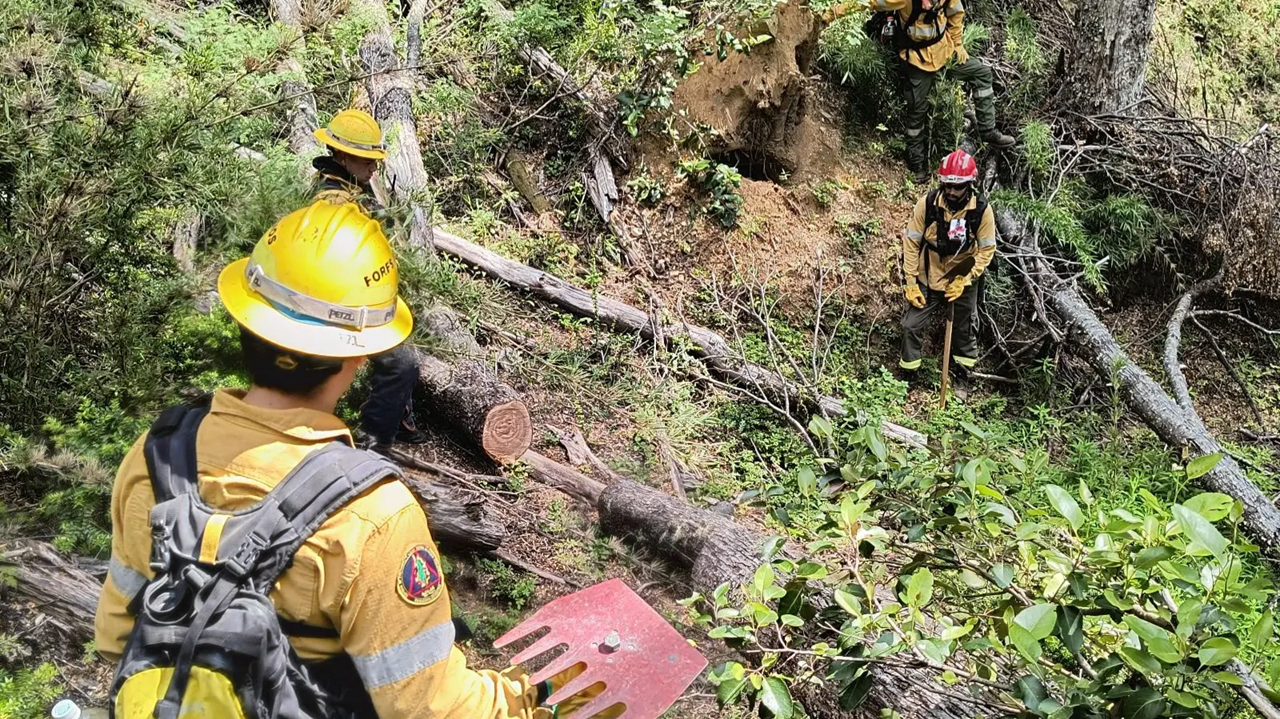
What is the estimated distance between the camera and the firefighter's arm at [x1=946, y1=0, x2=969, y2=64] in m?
6.98

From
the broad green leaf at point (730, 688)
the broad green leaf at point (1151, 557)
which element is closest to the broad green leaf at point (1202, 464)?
the broad green leaf at point (1151, 557)

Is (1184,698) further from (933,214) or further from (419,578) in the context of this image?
(933,214)

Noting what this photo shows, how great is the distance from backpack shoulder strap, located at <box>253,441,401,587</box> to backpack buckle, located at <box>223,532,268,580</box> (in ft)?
0.05

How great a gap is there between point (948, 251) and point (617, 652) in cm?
496

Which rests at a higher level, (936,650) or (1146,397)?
(936,650)

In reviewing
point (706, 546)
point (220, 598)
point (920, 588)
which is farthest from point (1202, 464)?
point (706, 546)

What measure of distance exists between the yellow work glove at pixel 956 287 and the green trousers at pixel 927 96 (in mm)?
1660

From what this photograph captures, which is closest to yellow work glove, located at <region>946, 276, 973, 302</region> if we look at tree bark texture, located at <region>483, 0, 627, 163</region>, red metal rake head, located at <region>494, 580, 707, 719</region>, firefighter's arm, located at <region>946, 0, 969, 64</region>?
firefighter's arm, located at <region>946, 0, 969, 64</region>

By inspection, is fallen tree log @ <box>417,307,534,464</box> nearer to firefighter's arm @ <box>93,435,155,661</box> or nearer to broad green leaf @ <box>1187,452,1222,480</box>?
firefighter's arm @ <box>93,435,155,661</box>

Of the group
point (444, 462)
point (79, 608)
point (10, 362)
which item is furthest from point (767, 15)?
point (79, 608)

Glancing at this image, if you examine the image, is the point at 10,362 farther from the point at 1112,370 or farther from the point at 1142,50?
the point at 1142,50

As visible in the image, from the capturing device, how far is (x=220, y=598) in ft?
4.96

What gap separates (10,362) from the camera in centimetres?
344

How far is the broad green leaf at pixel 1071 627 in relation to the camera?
1816 millimetres
